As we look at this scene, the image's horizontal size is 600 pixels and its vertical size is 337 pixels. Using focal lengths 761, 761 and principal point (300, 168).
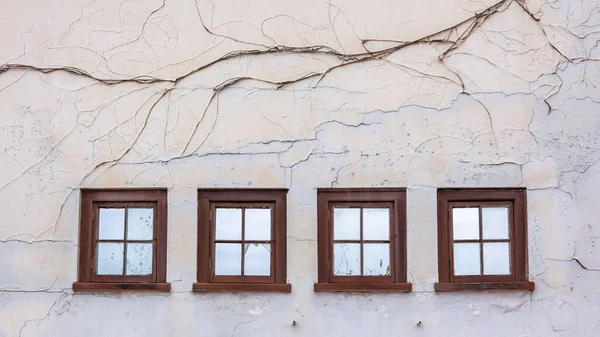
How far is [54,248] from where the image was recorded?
6.09 m

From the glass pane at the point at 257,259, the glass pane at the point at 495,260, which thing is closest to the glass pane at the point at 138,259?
the glass pane at the point at 257,259

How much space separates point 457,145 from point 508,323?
144 centimetres

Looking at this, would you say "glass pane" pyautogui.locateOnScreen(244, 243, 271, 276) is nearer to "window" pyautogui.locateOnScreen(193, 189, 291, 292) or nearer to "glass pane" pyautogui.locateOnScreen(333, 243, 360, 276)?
"window" pyautogui.locateOnScreen(193, 189, 291, 292)

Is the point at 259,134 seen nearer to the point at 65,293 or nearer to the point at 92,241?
the point at 92,241

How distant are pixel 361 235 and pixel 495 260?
107 centimetres

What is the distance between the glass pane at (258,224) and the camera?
20.0 ft

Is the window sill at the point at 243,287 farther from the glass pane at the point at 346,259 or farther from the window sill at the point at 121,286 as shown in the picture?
the glass pane at the point at 346,259

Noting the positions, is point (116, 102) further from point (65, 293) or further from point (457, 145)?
point (457, 145)

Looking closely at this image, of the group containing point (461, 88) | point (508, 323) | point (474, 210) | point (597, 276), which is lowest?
point (508, 323)

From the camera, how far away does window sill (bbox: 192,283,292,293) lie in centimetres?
595

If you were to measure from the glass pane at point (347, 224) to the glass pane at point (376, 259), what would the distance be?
0.14 metres

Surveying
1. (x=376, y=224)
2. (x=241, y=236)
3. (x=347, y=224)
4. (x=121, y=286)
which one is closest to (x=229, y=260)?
(x=241, y=236)

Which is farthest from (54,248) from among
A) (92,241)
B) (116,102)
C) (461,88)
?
(461,88)

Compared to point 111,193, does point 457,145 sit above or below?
above
